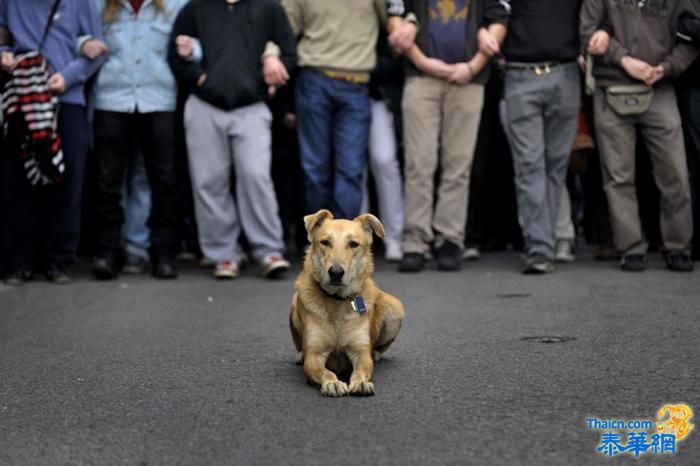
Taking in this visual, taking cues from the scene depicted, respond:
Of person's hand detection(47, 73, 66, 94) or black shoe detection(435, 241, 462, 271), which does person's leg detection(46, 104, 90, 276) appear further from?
black shoe detection(435, 241, 462, 271)

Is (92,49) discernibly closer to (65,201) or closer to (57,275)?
(65,201)

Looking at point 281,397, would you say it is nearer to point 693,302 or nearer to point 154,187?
point 693,302

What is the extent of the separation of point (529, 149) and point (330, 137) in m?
1.71

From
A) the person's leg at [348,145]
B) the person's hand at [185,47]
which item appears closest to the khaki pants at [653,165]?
the person's leg at [348,145]

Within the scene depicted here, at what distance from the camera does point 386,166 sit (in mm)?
10109

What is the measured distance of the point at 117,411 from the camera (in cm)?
436

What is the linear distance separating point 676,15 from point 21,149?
5.29 m

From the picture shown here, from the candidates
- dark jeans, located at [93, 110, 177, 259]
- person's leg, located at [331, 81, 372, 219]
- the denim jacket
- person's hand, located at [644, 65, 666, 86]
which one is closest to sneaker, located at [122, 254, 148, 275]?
dark jeans, located at [93, 110, 177, 259]

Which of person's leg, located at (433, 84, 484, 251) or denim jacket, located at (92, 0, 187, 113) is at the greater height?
denim jacket, located at (92, 0, 187, 113)

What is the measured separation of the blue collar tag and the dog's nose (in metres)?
0.18

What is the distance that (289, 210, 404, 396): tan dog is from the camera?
5008 millimetres

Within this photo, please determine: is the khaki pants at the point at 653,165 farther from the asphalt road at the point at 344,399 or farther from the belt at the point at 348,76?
the belt at the point at 348,76

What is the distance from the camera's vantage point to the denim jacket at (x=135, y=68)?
926 centimetres

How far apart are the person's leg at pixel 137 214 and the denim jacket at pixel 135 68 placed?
55cm
